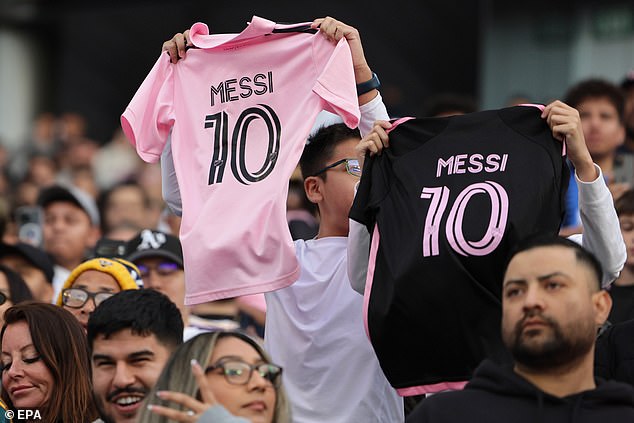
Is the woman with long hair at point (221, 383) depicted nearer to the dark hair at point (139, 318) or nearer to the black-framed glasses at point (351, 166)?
the dark hair at point (139, 318)

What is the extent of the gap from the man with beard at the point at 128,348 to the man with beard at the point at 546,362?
3.66 ft

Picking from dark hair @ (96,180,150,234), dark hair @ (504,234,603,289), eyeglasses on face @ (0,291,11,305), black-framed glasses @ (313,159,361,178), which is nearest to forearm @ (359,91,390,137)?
black-framed glasses @ (313,159,361,178)

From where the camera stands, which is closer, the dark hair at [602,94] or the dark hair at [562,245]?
the dark hair at [562,245]

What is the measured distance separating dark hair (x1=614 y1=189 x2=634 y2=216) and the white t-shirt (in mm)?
1680

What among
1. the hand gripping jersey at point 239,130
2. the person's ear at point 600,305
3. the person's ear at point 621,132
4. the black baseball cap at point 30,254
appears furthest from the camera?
the person's ear at point 621,132

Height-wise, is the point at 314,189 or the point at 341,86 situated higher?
the point at 341,86

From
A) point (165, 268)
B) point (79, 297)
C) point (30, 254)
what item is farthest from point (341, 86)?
point (30, 254)

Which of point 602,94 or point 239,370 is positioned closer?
point 239,370

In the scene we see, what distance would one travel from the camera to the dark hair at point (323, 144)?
538 centimetres

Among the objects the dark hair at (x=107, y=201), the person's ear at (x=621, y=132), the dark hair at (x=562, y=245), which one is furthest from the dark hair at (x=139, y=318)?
the dark hair at (x=107, y=201)

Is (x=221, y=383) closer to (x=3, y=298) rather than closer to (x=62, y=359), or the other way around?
(x=62, y=359)

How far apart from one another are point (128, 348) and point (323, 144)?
131 centimetres

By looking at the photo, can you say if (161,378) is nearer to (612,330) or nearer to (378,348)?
(378,348)

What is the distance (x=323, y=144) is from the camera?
5406 mm
